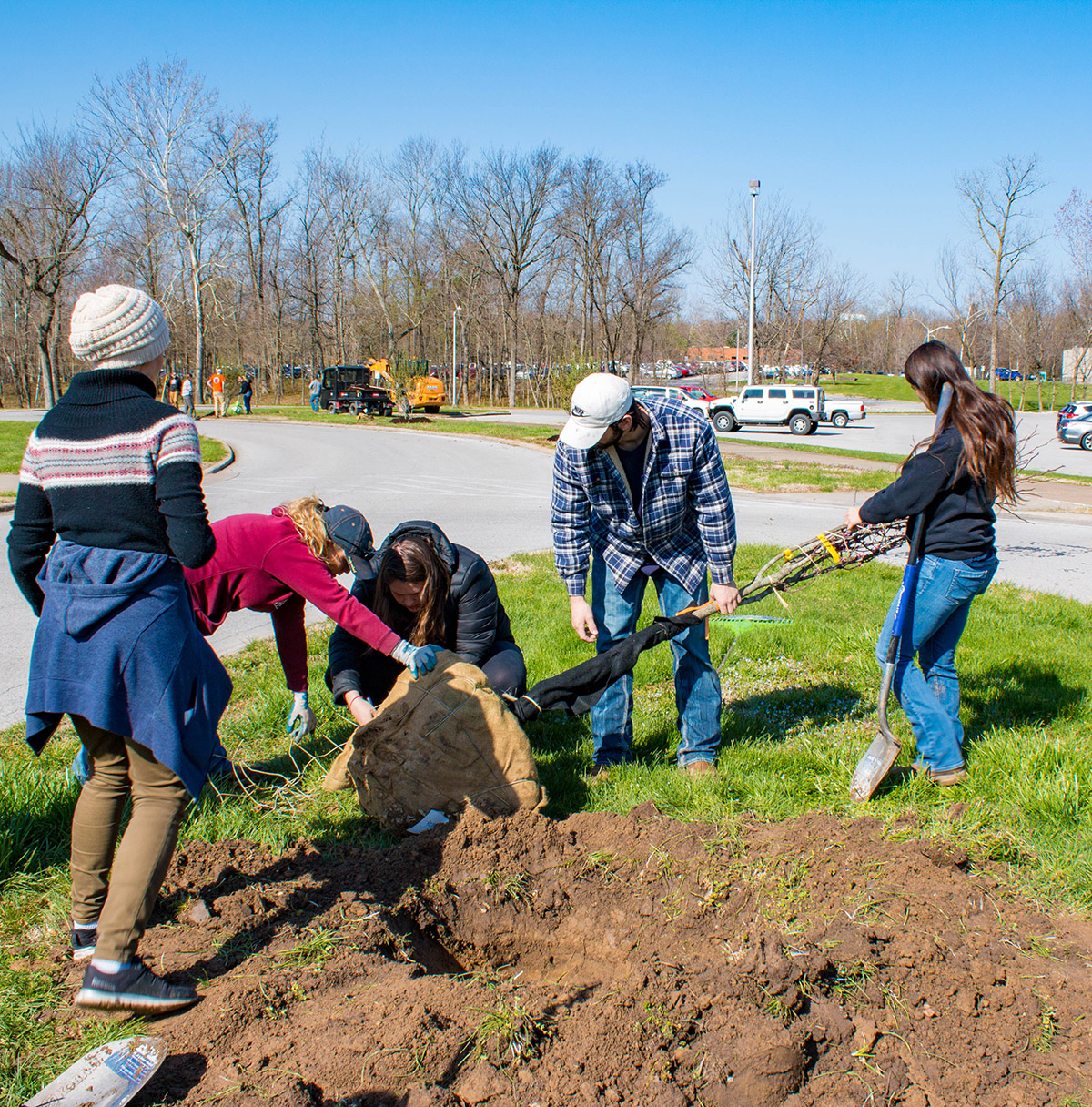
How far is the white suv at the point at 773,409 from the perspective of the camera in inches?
1368

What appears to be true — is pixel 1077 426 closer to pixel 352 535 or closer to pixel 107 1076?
pixel 352 535

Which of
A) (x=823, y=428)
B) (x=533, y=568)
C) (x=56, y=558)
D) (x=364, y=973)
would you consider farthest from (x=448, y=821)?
(x=823, y=428)

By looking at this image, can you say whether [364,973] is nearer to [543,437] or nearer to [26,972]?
[26,972]

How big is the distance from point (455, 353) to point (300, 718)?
150ft

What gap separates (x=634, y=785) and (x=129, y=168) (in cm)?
4277

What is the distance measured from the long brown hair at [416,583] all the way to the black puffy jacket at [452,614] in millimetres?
44

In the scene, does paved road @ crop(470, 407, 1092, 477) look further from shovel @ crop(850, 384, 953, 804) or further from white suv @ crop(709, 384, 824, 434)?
shovel @ crop(850, 384, 953, 804)

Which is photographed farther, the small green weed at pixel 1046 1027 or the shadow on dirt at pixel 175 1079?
the small green weed at pixel 1046 1027

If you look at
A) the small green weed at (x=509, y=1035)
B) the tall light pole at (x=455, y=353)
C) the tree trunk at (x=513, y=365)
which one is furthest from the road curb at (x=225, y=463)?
the tree trunk at (x=513, y=365)

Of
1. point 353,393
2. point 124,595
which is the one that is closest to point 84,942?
point 124,595

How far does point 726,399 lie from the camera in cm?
3600

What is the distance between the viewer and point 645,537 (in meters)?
3.85

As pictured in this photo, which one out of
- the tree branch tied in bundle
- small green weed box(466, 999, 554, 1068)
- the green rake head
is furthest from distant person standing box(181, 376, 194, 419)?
small green weed box(466, 999, 554, 1068)

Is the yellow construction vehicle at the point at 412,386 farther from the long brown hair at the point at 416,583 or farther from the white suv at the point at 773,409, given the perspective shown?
the long brown hair at the point at 416,583
